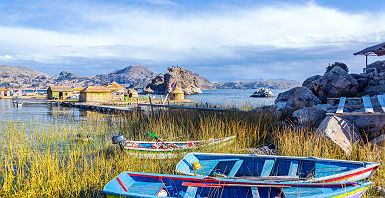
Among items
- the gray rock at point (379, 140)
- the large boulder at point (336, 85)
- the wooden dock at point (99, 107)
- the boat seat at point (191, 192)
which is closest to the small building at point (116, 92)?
the wooden dock at point (99, 107)

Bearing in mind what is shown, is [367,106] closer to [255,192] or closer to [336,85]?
[255,192]

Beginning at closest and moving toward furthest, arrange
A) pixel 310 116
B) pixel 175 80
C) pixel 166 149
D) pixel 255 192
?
pixel 255 192, pixel 166 149, pixel 310 116, pixel 175 80

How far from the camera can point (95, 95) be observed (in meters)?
31.8

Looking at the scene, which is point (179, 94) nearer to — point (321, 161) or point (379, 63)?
point (379, 63)

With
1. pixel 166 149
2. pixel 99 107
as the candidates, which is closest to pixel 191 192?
pixel 166 149

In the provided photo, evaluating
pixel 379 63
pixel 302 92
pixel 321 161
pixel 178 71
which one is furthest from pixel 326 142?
pixel 178 71

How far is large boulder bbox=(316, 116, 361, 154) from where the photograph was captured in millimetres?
5527

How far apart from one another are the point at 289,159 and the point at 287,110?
4715 mm

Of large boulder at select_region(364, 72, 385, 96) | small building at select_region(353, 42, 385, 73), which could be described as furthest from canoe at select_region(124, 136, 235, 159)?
small building at select_region(353, 42, 385, 73)

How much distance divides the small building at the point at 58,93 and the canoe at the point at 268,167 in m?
38.5

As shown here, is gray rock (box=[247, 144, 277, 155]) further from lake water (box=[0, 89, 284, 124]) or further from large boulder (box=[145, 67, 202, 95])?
large boulder (box=[145, 67, 202, 95])

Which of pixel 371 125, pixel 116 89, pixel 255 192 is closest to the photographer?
pixel 255 192

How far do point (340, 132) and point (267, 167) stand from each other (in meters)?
2.15

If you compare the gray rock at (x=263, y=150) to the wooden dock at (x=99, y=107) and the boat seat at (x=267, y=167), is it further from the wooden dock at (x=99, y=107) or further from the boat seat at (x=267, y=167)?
the wooden dock at (x=99, y=107)
